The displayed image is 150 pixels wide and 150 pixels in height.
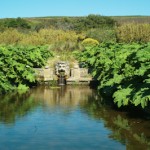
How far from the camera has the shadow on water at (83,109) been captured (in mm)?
10998

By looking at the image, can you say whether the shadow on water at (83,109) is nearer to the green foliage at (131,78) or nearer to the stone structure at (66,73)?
the green foliage at (131,78)

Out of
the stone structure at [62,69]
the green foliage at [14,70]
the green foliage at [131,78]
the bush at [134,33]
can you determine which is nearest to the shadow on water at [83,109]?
the green foliage at [131,78]

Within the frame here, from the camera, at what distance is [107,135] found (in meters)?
11.0

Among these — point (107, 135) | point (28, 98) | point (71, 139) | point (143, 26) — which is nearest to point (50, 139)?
point (71, 139)

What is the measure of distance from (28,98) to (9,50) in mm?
5032

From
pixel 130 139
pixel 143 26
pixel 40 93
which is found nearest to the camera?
pixel 130 139

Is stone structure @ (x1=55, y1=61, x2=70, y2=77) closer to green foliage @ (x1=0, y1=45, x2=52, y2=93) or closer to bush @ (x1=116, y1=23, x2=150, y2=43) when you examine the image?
green foliage @ (x1=0, y1=45, x2=52, y2=93)

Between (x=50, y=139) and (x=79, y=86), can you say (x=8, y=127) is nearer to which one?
(x=50, y=139)

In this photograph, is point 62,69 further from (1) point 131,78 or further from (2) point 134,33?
(2) point 134,33

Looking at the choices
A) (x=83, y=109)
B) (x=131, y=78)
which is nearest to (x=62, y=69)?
(x=83, y=109)

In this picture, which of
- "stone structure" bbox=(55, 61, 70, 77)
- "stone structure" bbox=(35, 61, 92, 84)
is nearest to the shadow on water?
"stone structure" bbox=(35, 61, 92, 84)

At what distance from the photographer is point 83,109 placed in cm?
1480

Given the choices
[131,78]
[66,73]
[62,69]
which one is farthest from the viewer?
[66,73]

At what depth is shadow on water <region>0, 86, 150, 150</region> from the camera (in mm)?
10998
